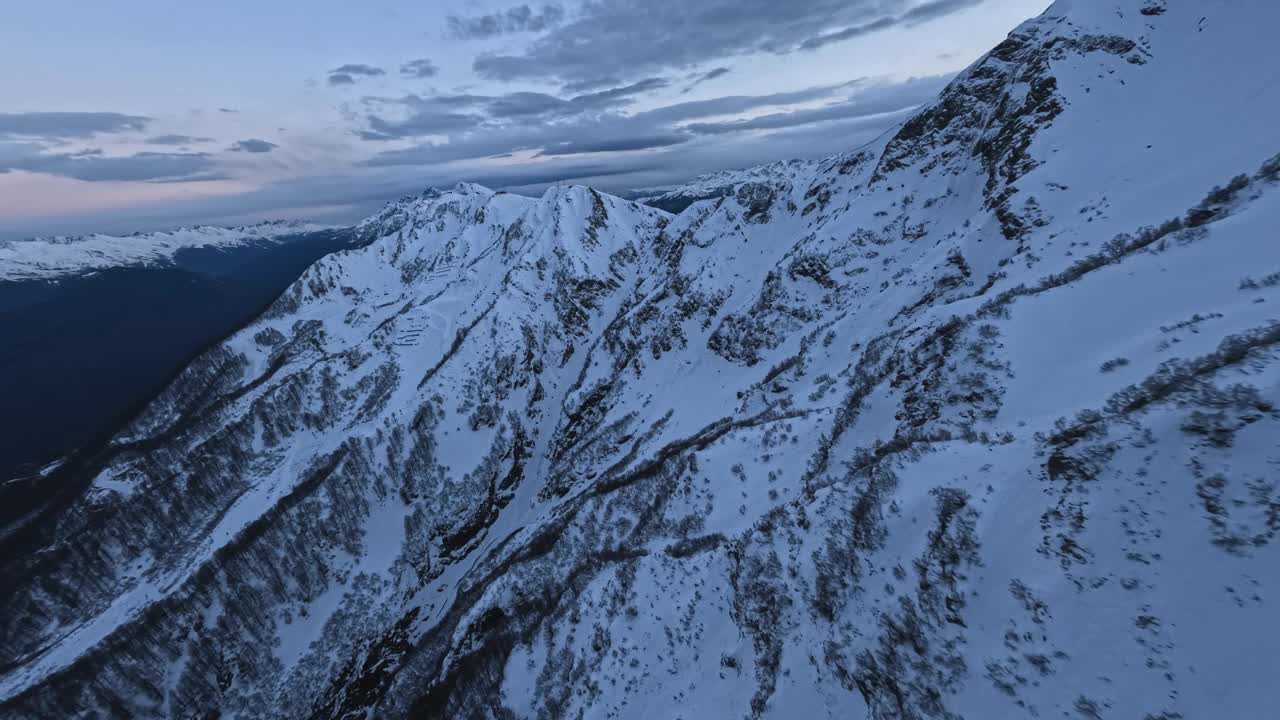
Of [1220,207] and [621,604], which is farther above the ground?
[1220,207]

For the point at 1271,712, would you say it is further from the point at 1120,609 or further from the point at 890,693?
the point at 890,693

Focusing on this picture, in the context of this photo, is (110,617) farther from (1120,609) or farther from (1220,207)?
(1220,207)

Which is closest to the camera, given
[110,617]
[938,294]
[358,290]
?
[938,294]

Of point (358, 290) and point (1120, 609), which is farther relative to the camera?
point (358, 290)

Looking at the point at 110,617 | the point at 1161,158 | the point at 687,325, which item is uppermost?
the point at 1161,158

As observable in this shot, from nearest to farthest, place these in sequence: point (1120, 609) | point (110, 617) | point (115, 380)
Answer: point (1120, 609)
point (110, 617)
point (115, 380)

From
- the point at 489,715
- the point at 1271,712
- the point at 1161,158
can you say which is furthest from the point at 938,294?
the point at 489,715
